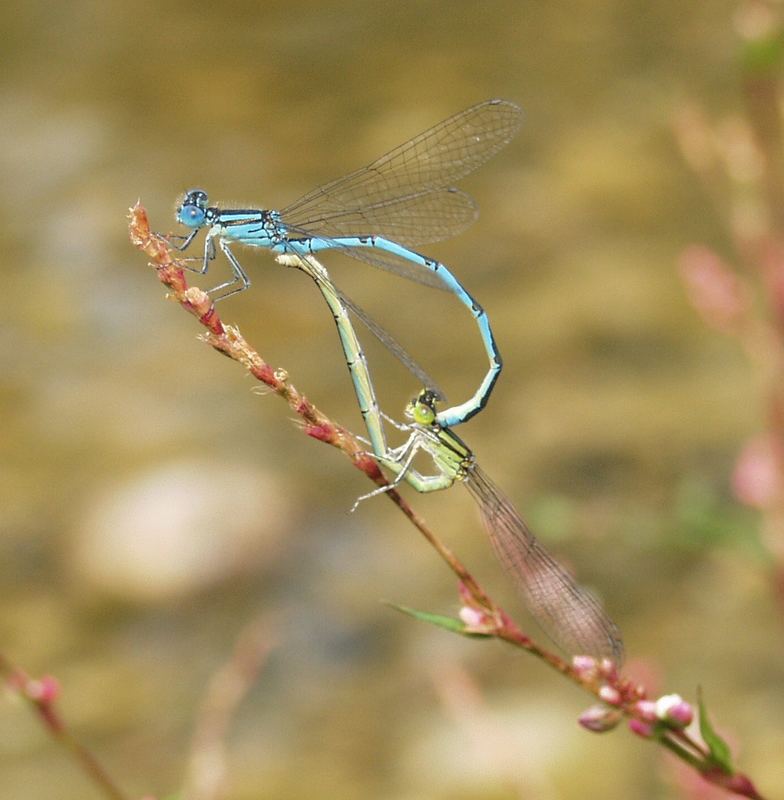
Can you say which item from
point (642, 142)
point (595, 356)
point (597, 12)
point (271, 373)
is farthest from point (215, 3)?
point (271, 373)

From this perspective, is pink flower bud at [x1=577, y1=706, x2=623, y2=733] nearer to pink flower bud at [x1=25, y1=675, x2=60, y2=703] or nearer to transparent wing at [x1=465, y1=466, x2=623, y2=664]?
transparent wing at [x1=465, y1=466, x2=623, y2=664]

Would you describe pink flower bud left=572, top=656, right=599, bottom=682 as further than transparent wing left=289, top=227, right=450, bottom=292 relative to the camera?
No

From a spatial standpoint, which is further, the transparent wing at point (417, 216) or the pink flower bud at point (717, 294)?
the pink flower bud at point (717, 294)

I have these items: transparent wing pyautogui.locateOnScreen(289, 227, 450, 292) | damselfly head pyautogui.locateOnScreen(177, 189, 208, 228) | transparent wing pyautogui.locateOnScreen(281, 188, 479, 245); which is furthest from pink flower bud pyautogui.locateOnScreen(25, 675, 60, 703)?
transparent wing pyautogui.locateOnScreen(281, 188, 479, 245)

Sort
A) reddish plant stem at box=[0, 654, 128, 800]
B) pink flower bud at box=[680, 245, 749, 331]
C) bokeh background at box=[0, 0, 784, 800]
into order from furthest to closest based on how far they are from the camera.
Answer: bokeh background at box=[0, 0, 784, 800], pink flower bud at box=[680, 245, 749, 331], reddish plant stem at box=[0, 654, 128, 800]

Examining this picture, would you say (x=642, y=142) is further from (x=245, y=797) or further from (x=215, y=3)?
(x=245, y=797)

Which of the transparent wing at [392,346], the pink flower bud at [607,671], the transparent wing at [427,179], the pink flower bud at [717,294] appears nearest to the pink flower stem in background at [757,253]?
the pink flower bud at [717,294]

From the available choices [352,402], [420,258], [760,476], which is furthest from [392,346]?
[352,402]

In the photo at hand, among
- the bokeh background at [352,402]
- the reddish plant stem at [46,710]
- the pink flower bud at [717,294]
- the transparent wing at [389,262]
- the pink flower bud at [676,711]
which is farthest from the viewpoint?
the bokeh background at [352,402]

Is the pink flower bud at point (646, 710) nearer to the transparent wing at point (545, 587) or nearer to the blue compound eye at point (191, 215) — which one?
the transparent wing at point (545, 587)
